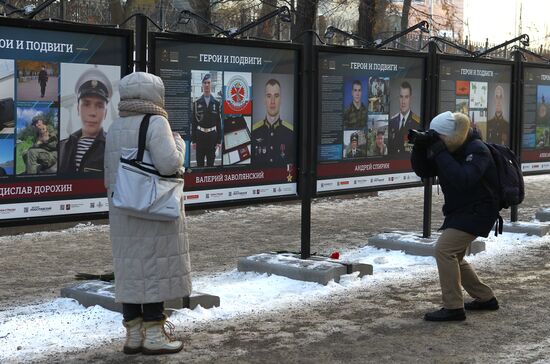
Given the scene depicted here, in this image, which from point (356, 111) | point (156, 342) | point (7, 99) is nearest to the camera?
point (156, 342)

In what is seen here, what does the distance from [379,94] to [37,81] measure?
4.29 metres

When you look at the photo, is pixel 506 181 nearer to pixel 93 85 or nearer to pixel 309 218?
pixel 309 218

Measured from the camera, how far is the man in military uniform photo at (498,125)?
11.4 meters

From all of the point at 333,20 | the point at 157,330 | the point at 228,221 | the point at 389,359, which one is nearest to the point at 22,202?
the point at 157,330

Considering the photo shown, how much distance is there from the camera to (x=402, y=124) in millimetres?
10227

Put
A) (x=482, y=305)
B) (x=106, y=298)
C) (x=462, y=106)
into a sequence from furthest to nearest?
1. (x=462, y=106)
2. (x=482, y=305)
3. (x=106, y=298)

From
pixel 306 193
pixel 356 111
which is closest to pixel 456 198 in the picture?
pixel 306 193

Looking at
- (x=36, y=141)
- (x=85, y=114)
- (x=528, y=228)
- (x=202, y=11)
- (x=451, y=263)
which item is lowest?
(x=528, y=228)

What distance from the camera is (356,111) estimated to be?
9594 millimetres

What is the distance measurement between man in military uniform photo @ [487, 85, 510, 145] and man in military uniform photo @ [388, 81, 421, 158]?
1539mm

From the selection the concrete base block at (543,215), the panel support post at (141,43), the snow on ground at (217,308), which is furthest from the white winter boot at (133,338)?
the concrete base block at (543,215)

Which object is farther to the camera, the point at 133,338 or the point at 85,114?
the point at 85,114

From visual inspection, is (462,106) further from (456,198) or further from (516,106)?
(456,198)

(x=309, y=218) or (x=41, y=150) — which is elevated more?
(x=41, y=150)
